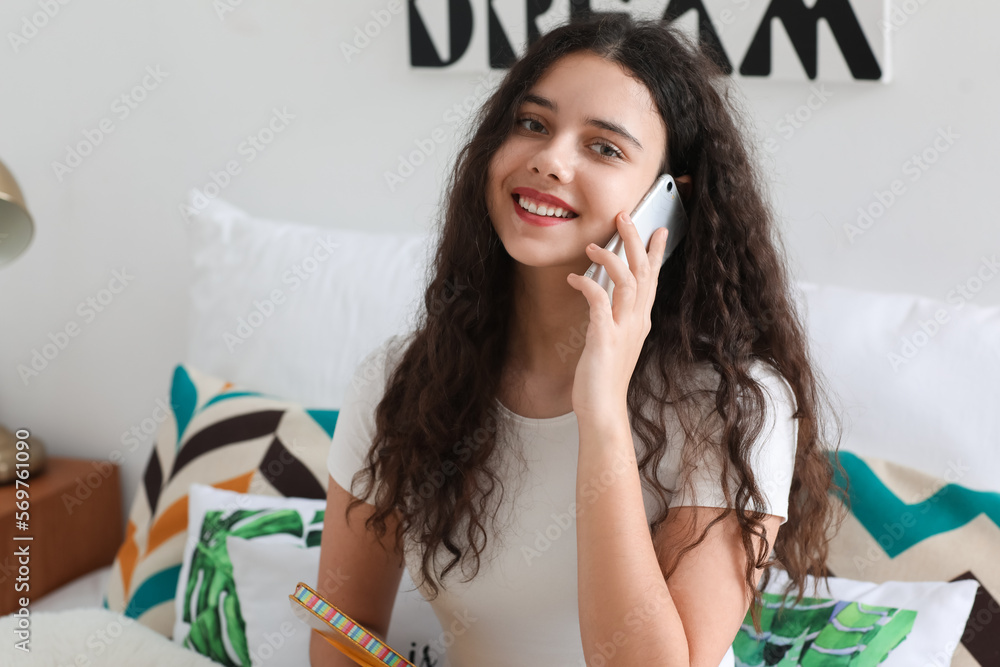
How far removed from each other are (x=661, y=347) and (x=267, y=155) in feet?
3.38

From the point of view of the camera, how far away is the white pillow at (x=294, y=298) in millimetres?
1555

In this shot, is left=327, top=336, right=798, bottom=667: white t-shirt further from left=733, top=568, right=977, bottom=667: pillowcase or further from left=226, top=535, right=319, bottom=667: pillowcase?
left=226, top=535, right=319, bottom=667: pillowcase

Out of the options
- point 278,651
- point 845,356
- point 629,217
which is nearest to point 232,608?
point 278,651

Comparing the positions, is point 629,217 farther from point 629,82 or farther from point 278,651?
point 278,651

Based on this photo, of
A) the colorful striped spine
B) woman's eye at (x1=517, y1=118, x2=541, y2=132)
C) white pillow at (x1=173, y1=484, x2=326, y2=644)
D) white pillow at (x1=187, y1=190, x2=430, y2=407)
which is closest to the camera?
the colorful striped spine

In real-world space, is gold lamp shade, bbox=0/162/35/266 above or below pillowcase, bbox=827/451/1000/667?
above

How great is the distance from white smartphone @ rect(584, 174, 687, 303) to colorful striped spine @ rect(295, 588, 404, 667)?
0.43 m

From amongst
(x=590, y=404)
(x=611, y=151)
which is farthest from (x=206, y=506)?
(x=611, y=151)

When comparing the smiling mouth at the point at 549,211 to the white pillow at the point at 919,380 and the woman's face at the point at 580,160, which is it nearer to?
the woman's face at the point at 580,160

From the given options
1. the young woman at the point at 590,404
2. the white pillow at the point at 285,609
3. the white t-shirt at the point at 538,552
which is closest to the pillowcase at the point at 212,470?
the white pillow at the point at 285,609

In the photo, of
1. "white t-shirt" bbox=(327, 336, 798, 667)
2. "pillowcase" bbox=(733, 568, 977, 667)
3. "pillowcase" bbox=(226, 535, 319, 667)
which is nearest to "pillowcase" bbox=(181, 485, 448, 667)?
"pillowcase" bbox=(226, 535, 319, 667)

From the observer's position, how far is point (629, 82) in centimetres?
101

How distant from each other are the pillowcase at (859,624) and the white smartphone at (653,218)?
0.45 meters

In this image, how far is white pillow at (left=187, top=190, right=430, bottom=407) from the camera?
5.10 ft
